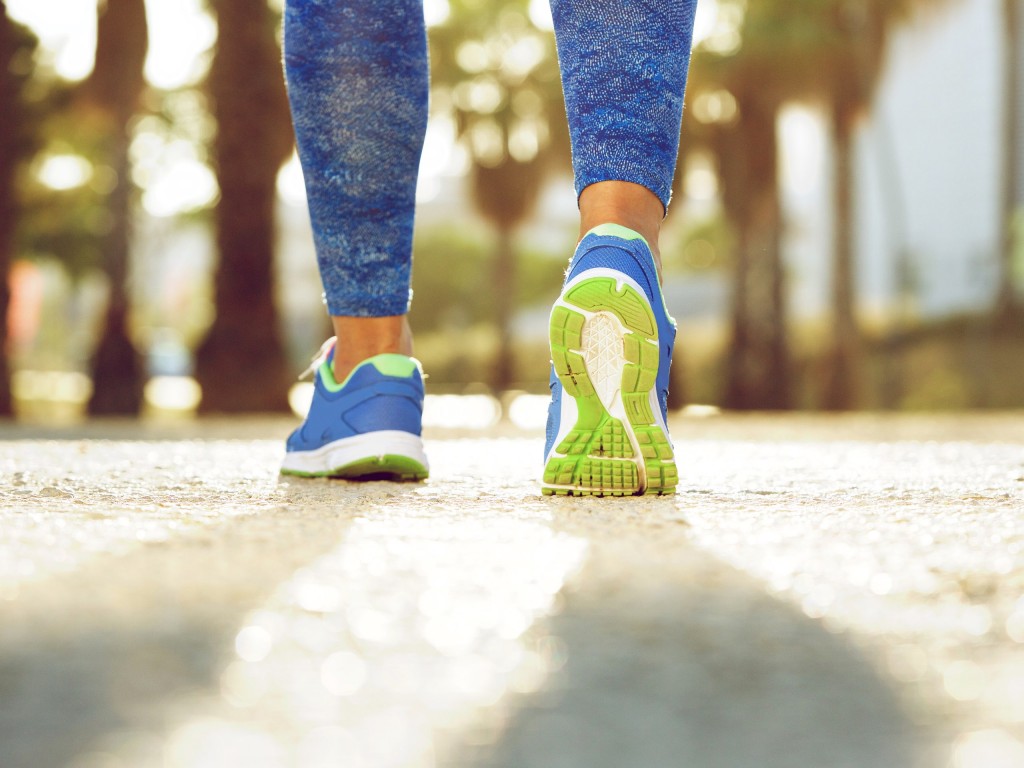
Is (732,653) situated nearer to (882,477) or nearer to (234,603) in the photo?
(234,603)

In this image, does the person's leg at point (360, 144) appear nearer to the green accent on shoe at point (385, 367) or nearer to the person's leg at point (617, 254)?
the green accent on shoe at point (385, 367)

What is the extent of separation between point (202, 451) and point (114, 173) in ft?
36.6

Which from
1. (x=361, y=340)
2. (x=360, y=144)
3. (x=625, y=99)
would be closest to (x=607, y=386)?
(x=625, y=99)

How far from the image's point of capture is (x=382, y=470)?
6.02 feet

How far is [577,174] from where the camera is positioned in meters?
1.68

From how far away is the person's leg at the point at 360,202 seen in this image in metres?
1.86

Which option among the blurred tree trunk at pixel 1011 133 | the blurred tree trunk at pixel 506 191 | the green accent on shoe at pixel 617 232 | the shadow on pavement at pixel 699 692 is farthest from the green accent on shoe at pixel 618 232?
the blurred tree trunk at pixel 506 191

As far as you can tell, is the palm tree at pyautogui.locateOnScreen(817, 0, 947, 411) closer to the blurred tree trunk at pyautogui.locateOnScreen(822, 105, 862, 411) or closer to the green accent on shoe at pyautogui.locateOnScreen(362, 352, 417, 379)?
the blurred tree trunk at pyautogui.locateOnScreen(822, 105, 862, 411)

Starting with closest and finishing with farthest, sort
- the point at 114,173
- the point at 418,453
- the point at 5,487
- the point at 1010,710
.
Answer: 1. the point at 1010,710
2. the point at 5,487
3. the point at 418,453
4. the point at 114,173

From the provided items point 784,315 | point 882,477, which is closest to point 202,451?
point 882,477

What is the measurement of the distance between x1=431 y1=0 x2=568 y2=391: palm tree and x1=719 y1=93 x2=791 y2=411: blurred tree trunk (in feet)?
17.3

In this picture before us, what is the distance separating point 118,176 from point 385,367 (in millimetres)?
11924

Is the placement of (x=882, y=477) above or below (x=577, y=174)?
below

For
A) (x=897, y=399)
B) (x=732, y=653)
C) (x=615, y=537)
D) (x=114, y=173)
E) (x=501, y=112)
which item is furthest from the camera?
(x=501, y=112)
